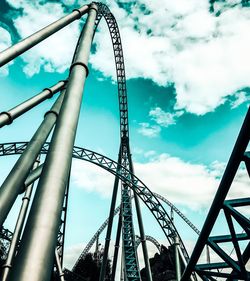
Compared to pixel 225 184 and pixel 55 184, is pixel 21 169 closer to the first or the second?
pixel 55 184

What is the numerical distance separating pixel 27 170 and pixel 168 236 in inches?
483

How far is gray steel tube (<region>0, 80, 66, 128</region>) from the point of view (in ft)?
12.3

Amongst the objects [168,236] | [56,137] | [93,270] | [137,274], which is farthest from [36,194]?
[93,270]

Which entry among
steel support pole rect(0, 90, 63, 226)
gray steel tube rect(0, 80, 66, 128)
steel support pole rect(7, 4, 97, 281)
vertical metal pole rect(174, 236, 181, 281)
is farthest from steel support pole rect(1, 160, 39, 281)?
vertical metal pole rect(174, 236, 181, 281)

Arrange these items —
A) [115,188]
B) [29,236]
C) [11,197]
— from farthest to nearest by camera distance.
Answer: [115,188]
[11,197]
[29,236]

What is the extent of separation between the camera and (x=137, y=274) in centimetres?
1461

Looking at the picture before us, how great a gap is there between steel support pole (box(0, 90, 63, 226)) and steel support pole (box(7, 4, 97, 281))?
0.99 m

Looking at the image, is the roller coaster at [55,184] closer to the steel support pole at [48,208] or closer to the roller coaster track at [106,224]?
the steel support pole at [48,208]

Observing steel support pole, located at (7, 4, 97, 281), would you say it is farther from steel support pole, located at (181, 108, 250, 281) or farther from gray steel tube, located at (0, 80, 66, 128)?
steel support pole, located at (181, 108, 250, 281)

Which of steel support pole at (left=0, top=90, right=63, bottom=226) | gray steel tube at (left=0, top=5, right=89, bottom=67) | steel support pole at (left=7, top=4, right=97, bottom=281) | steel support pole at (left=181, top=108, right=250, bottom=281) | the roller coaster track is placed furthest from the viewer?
the roller coaster track

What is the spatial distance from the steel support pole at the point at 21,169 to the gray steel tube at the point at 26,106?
0.22 m

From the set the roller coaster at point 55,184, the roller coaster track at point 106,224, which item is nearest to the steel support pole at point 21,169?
the roller coaster at point 55,184

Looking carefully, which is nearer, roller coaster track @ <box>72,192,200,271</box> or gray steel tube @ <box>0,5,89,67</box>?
gray steel tube @ <box>0,5,89,67</box>

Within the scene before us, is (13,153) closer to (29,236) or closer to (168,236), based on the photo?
(168,236)
